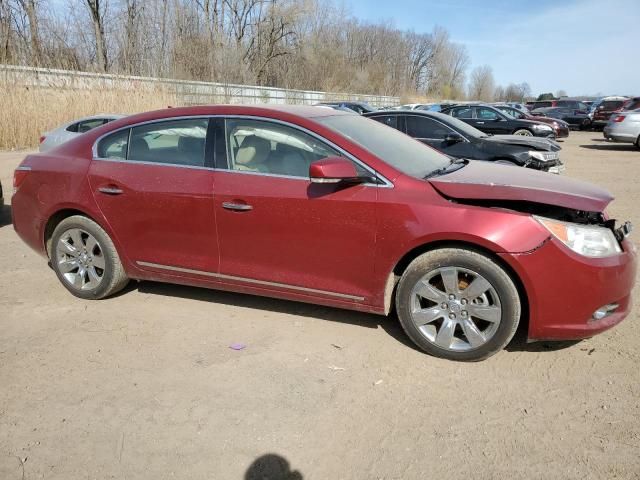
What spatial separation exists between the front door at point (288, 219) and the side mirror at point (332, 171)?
0.43 feet

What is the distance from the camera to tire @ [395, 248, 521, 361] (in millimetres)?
3111

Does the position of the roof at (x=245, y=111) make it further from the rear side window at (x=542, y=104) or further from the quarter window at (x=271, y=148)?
the rear side window at (x=542, y=104)

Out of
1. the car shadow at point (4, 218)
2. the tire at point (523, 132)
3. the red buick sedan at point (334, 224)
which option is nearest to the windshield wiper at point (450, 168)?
the red buick sedan at point (334, 224)

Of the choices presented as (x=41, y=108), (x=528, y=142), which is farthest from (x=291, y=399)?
(x=41, y=108)

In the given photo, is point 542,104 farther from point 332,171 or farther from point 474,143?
point 332,171

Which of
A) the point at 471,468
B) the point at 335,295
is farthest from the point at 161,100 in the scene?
the point at 471,468

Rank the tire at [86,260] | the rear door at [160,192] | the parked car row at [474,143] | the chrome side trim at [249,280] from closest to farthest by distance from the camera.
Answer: the chrome side trim at [249,280] → the rear door at [160,192] → the tire at [86,260] → the parked car row at [474,143]

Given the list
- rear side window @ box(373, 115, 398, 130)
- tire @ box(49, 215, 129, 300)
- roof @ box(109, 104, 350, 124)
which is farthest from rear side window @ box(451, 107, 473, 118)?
tire @ box(49, 215, 129, 300)

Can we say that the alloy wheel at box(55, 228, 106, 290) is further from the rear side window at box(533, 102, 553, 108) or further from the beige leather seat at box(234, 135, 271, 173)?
the rear side window at box(533, 102, 553, 108)

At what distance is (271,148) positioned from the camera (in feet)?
12.0

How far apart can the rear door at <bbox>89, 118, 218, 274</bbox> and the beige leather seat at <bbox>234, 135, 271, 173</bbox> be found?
0.24 m

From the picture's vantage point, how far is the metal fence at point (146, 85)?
1737 centimetres

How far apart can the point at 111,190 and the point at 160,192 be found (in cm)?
49

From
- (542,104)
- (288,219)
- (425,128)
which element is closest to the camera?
(288,219)
